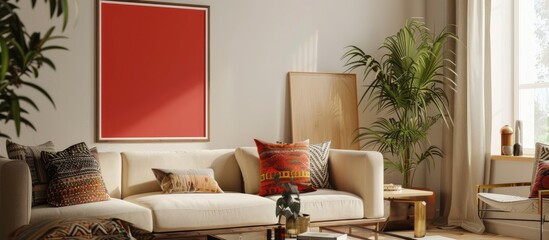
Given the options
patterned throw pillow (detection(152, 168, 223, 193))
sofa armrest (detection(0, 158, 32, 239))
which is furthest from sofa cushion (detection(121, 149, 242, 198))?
sofa armrest (detection(0, 158, 32, 239))

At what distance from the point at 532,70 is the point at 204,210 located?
3306mm

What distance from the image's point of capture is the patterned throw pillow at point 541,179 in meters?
5.04

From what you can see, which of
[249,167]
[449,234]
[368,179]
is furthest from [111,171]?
[449,234]

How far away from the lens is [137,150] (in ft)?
18.4

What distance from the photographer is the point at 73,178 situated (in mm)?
4352

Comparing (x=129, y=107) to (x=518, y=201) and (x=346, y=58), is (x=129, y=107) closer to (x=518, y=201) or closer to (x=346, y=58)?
(x=346, y=58)

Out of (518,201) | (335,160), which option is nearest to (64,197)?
(335,160)

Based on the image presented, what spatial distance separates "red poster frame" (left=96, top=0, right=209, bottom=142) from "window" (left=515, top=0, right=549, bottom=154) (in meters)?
2.76

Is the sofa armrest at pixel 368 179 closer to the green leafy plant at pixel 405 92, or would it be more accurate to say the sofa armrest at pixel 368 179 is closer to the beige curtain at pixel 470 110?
the green leafy plant at pixel 405 92

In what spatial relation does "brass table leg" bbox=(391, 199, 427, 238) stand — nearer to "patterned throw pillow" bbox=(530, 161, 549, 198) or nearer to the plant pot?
the plant pot

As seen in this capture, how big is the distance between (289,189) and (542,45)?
3310 millimetres

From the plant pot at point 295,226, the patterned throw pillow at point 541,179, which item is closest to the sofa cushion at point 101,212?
the plant pot at point 295,226

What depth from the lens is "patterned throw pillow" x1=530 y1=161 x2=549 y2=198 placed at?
5042mm

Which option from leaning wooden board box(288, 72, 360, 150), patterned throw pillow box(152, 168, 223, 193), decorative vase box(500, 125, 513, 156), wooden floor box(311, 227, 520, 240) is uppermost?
leaning wooden board box(288, 72, 360, 150)
